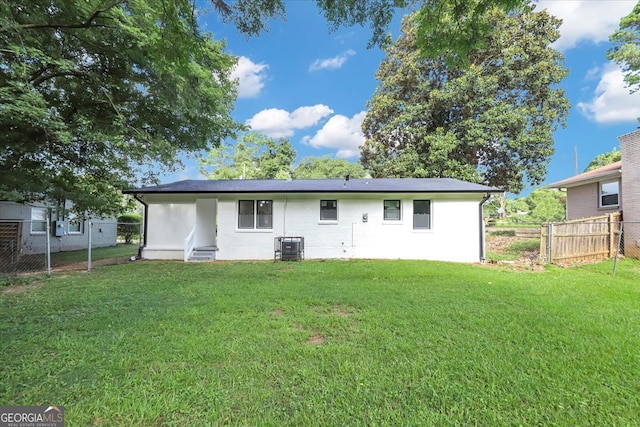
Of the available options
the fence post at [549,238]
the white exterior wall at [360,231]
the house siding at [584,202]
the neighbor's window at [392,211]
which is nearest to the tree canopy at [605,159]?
the house siding at [584,202]

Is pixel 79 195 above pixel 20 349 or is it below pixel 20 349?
above

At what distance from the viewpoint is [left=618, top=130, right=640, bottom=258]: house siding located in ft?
33.4

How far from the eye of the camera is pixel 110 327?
12.8 feet

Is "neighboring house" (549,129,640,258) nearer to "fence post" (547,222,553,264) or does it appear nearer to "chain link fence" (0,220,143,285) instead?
"fence post" (547,222,553,264)

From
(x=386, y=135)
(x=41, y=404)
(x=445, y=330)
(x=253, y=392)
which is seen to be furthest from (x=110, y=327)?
(x=386, y=135)

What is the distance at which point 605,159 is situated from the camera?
26.3 metres

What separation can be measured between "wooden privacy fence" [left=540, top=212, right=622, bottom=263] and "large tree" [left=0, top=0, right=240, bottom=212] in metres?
12.5

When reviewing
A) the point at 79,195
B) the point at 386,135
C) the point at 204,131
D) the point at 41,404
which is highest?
the point at 386,135

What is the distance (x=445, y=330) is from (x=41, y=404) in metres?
4.23

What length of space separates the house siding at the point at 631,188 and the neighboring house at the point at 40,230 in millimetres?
20750

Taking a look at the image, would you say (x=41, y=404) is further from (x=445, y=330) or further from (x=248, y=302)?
(x=445, y=330)

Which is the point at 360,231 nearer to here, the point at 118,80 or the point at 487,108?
the point at 118,80

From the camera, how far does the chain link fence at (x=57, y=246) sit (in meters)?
8.68

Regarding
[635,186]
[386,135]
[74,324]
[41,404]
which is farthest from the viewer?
[386,135]
